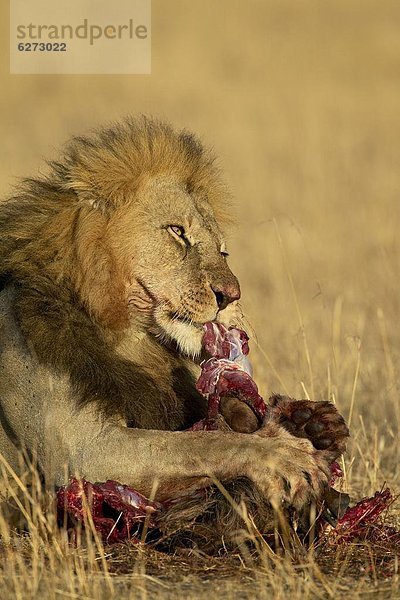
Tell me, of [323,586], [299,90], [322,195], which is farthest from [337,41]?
[323,586]

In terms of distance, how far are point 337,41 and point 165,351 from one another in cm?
1741

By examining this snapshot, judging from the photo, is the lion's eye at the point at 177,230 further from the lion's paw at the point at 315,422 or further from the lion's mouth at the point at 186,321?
the lion's paw at the point at 315,422

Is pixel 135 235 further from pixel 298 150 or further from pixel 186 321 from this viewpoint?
pixel 298 150

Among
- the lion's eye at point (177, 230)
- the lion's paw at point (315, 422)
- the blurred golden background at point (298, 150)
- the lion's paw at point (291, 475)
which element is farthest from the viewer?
the blurred golden background at point (298, 150)

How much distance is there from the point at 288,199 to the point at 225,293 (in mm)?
8083

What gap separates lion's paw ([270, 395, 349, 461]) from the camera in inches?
183

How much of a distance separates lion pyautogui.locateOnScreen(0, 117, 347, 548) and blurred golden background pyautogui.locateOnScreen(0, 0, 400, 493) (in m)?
0.63

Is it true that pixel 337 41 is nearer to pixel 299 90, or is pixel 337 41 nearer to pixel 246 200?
pixel 299 90

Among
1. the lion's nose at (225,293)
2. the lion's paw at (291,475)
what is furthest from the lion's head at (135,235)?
the lion's paw at (291,475)

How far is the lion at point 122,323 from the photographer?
15.3 ft

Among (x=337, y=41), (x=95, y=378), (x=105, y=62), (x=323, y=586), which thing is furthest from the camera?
(x=337, y=41)

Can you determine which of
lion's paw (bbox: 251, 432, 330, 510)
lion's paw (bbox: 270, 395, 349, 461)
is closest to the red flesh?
lion's paw (bbox: 270, 395, 349, 461)

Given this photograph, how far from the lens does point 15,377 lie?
5023 mm

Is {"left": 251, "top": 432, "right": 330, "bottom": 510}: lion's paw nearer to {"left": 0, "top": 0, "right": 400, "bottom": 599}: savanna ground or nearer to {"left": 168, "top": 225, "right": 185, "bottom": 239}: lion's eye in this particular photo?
{"left": 0, "top": 0, "right": 400, "bottom": 599}: savanna ground
